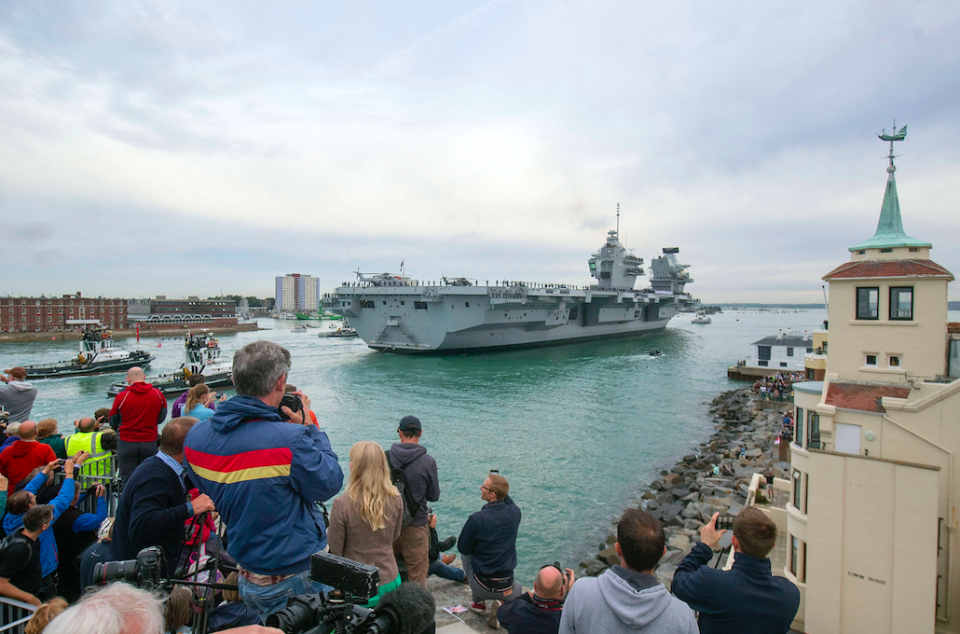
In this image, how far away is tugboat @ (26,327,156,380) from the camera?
23859 mm

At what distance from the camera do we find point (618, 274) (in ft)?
138

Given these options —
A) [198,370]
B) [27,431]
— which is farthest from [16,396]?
[198,370]

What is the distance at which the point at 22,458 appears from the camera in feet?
12.1

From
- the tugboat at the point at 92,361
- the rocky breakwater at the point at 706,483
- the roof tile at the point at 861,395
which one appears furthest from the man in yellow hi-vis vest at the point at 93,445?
the tugboat at the point at 92,361

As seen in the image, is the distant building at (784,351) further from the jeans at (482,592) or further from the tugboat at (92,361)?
the tugboat at (92,361)

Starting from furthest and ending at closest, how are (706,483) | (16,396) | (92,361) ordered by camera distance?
(92,361) → (706,483) → (16,396)

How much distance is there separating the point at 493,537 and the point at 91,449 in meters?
3.54

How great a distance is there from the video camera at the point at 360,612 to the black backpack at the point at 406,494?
1602 millimetres

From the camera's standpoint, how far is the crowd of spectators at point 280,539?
171 cm

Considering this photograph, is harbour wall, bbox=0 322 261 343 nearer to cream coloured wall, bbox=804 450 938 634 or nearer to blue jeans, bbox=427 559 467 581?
blue jeans, bbox=427 559 467 581

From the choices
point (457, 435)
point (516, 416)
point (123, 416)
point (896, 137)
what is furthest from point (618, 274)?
point (123, 416)

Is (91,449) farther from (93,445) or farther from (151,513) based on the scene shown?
(151,513)

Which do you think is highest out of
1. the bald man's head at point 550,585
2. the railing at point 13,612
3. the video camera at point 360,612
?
the video camera at point 360,612

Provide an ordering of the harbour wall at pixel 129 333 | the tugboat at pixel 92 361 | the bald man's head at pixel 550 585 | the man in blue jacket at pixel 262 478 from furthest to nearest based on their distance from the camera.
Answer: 1. the harbour wall at pixel 129 333
2. the tugboat at pixel 92 361
3. the bald man's head at pixel 550 585
4. the man in blue jacket at pixel 262 478
